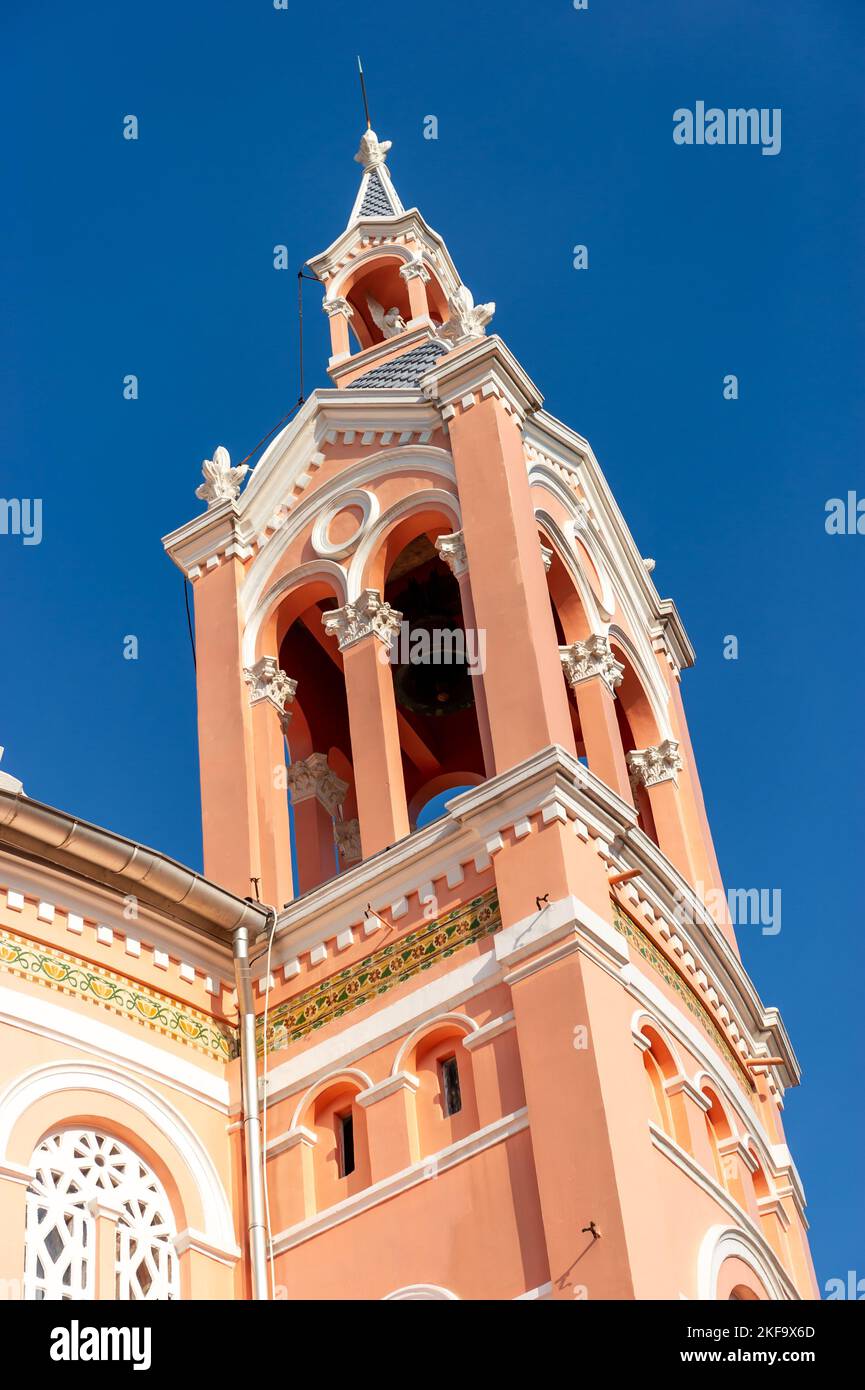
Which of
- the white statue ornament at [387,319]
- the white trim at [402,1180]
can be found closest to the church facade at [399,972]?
the white trim at [402,1180]

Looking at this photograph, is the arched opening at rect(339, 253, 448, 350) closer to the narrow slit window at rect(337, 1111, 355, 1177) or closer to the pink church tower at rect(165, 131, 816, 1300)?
the pink church tower at rect(165, 131, 816, 1300)

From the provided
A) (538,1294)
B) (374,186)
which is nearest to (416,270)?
(374,186)

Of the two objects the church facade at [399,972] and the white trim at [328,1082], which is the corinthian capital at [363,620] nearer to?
the church facade at [399,972]

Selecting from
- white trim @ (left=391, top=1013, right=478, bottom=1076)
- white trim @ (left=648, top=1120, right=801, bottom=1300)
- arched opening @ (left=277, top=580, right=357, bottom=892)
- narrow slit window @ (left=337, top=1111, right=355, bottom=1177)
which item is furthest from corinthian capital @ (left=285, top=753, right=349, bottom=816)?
white trim @ (left=648, top=1120, right=801, bottom=1300)

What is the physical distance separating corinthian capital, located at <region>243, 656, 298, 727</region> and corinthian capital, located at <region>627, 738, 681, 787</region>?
14.0 ft

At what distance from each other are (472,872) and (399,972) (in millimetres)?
1085

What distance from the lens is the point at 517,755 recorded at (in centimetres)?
1873

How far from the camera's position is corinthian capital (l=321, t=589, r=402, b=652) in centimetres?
2188

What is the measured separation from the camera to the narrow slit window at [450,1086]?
17.5 metres

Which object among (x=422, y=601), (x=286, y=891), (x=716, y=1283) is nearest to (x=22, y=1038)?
(x=286, y=891)

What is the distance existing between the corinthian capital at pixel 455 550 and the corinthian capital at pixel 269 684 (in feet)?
7.87

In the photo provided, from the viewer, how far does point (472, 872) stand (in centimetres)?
1844

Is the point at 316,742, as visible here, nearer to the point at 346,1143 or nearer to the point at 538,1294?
the point at 346,1143
